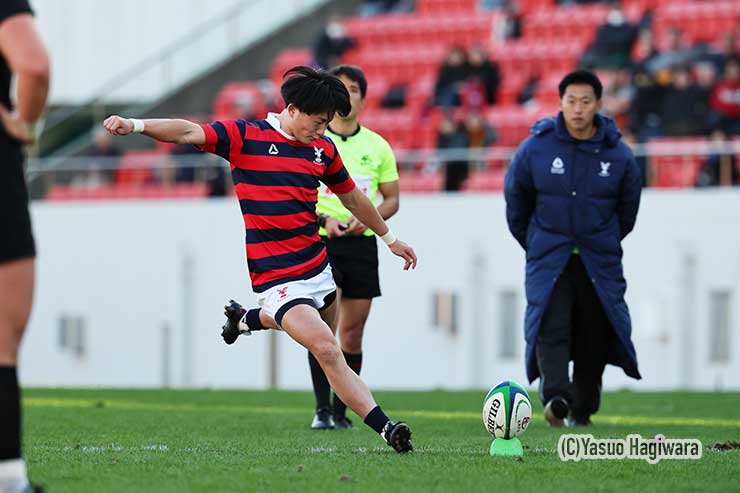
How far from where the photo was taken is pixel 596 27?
23078 mm

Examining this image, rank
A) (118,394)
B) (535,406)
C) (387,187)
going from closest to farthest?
(387,187) → (535,406) → (118,394)

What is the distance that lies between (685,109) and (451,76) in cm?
408

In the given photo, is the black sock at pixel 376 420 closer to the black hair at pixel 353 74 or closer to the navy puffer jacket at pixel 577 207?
the navy puffer jacket at pixel 577 207


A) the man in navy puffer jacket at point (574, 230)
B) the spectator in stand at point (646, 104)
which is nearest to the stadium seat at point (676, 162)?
the spectator in stand at point (646, 104)

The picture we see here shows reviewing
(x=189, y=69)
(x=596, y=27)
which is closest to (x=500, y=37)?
(x=596, y=27)

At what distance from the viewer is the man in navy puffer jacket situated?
409 inches

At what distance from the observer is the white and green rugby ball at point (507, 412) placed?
8008 millimetres

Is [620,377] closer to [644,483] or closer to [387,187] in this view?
[387,187]

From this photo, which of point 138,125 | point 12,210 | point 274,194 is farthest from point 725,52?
point 12,210

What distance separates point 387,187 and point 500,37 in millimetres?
14069

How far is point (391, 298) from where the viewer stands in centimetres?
1989

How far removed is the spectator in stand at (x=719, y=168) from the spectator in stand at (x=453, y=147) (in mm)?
2952

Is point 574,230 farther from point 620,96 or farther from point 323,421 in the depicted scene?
point 620,96

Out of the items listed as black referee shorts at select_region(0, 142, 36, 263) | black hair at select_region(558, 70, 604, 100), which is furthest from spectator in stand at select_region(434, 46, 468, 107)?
black referee shorts at select_region(0, 142, 36, 263)
